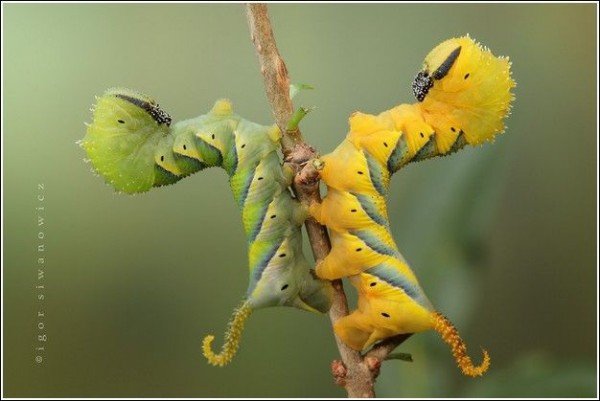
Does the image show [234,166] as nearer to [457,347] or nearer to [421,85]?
[421,85]

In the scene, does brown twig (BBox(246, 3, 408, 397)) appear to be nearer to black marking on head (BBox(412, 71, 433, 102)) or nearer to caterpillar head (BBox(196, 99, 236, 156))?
caterpillar head (BBox(196, 99, 236, 156))

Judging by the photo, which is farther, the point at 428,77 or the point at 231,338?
the point at 428,77

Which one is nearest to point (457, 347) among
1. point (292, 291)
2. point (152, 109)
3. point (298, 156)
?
point (292, 291)

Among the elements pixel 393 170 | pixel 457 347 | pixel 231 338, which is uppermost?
pixel 393 170

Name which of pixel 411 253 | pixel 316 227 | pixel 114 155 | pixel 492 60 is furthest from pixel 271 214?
pixel 411 253

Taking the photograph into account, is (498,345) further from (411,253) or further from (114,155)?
(114,155)

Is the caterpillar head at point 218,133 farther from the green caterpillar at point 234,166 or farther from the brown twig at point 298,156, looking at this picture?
the brown twig at point 298,156

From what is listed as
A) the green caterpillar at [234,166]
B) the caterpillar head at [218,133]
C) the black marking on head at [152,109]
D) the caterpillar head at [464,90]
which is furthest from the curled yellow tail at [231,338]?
the caterpillar head at [464,90]
